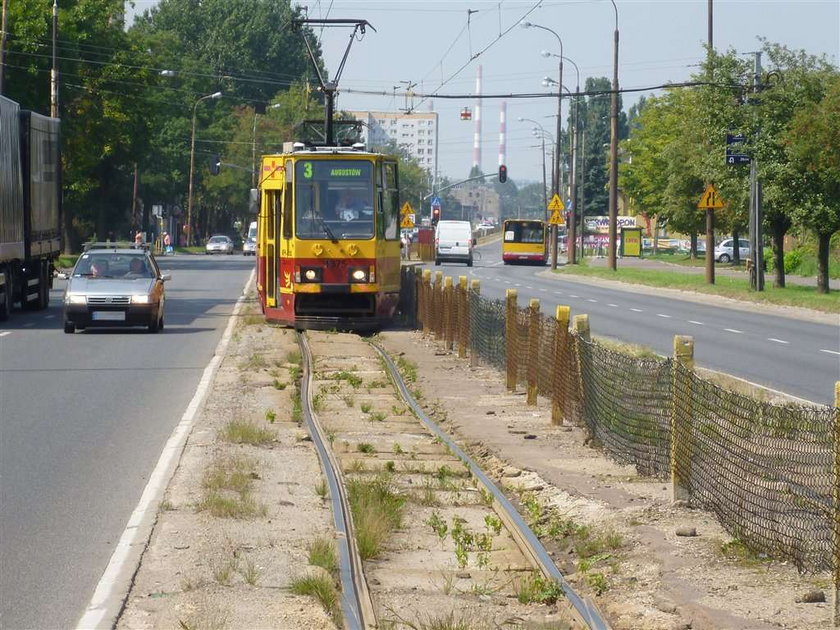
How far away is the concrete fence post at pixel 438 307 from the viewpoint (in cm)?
2416

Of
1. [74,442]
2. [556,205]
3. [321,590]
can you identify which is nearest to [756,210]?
[556,205]

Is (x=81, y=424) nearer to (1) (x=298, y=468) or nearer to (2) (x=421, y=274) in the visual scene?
(1) (x=298, y=468)

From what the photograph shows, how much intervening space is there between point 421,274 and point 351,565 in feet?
66.0

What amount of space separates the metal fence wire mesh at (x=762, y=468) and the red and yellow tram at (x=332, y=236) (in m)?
16.8

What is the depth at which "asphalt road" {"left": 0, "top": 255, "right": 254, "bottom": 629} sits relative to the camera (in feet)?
26.1

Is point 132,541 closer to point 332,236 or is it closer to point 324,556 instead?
point 324,556

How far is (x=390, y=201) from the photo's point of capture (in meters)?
27.4

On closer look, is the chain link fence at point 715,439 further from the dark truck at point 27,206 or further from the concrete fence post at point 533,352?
the dark truck at point 27,206

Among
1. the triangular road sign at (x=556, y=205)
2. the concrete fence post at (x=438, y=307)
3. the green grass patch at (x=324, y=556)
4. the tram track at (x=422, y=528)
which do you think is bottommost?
the tram track at (x=422, y=528)

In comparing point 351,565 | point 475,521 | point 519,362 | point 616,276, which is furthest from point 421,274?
point 616,276

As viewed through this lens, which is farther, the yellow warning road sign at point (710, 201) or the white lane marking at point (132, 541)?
the yellow warning road sign at point (710, 201)

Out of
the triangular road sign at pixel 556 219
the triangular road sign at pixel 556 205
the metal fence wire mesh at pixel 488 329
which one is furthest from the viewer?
the triangular road sign at pixel 556 205

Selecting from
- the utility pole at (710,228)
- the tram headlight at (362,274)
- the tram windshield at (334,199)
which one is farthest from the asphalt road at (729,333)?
the tram windshield at (334,199)

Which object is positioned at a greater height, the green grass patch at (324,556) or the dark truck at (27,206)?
the dark truck at (27,206)
